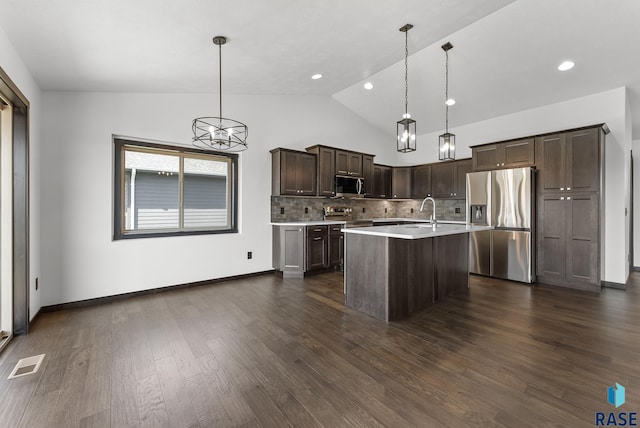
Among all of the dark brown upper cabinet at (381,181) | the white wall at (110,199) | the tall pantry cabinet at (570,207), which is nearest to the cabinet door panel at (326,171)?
the white wall at (110,199)

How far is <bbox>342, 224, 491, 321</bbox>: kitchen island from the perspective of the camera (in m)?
2.89

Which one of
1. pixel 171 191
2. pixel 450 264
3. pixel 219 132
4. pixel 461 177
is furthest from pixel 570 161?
pixel 171 191

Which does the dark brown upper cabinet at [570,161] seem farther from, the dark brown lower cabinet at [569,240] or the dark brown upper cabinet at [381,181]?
the dark brown upper cabinet at [381,181]

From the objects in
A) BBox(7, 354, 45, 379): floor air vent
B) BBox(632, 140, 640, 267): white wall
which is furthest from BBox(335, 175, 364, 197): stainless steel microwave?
BBox(632, 140, 640, 267): white wall

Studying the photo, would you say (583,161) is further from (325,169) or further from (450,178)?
(325,169)

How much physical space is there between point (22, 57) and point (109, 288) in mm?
2561

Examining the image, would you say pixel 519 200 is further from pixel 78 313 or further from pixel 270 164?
pixel 78 313

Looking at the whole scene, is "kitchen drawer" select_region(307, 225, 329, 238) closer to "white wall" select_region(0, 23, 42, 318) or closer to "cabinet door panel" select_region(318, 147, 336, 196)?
"cabinet door panel" select_region(318, 147, 336, 196)

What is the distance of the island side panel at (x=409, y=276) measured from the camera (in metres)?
2.92

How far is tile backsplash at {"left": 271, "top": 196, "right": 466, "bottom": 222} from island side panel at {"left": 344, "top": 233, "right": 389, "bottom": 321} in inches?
86.6

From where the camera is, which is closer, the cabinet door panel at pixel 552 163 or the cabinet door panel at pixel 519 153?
the cabinet door panel at pixel 552 163

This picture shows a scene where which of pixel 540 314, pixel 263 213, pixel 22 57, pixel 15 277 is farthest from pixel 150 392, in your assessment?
pixel 540 314

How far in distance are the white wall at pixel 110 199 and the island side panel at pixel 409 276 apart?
2.67 metres

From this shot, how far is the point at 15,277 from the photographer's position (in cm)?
260
